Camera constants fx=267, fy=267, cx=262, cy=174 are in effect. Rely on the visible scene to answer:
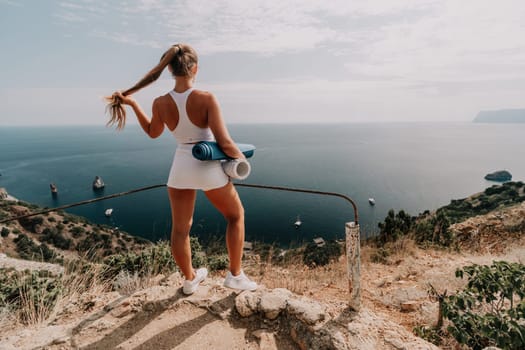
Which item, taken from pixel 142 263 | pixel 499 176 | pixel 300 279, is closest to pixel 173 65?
pixel 142 263

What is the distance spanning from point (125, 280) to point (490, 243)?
698 cm

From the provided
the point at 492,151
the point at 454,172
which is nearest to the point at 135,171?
the point at 454,172

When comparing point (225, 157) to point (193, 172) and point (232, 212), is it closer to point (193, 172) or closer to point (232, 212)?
point (193, 172)

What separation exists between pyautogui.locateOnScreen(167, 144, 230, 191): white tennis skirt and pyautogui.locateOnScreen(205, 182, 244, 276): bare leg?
0.12 meters

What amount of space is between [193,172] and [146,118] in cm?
62

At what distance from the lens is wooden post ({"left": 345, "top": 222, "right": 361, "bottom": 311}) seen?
6.27 ft

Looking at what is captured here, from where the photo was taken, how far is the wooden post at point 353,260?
1.91 meters

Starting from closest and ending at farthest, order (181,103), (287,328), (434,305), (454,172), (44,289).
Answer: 1. (181,103)
2. (287,328)
3. (44,289)
4. (434,305)
5. (454,172)

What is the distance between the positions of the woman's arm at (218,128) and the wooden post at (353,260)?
98 cm

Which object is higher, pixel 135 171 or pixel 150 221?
pixel 135 171

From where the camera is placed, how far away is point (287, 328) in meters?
2.06

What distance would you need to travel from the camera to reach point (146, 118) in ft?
6.61

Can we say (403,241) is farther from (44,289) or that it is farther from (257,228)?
(257,228)

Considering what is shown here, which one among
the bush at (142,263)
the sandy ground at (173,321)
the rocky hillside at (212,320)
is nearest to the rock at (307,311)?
the rocky hillside at (212,320)
